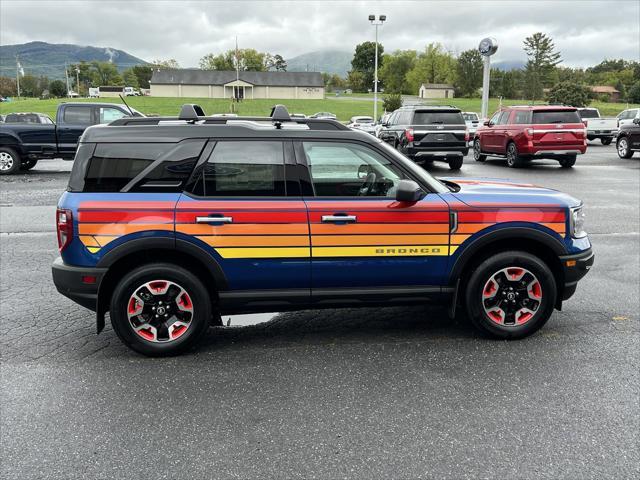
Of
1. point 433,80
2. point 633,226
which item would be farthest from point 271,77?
point 633,226

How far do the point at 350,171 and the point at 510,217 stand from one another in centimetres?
130

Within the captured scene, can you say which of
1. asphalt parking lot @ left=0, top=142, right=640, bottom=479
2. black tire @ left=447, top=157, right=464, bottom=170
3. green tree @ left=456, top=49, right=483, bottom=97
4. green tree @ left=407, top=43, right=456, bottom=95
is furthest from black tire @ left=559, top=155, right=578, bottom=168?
green tree @ left=407, top=43, right=456, bottom=95

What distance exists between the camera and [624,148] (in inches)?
830

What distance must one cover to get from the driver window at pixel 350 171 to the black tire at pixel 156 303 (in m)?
1.21

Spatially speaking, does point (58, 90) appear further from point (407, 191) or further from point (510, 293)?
point (510, 293)

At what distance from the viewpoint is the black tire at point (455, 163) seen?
17731mm

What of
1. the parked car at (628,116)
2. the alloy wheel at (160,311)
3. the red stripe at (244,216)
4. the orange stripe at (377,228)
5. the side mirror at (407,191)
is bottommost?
the alloy wheel at (160,311)

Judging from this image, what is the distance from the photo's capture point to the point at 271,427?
3258mm

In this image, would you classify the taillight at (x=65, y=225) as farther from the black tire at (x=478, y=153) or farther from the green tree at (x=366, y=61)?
the green tree at (x=366, y=61)

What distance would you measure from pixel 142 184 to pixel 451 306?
2.57 m

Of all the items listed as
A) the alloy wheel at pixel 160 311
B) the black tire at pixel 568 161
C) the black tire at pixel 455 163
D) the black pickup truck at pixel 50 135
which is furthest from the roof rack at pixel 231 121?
the black tire at pixel 568 161

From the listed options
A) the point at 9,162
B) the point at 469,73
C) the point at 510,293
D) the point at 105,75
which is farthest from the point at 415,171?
the point at 105,75

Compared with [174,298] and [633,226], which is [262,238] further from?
[633,226]

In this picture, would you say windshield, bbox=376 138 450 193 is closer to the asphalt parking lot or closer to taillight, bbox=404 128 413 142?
the asphalt parking lot
